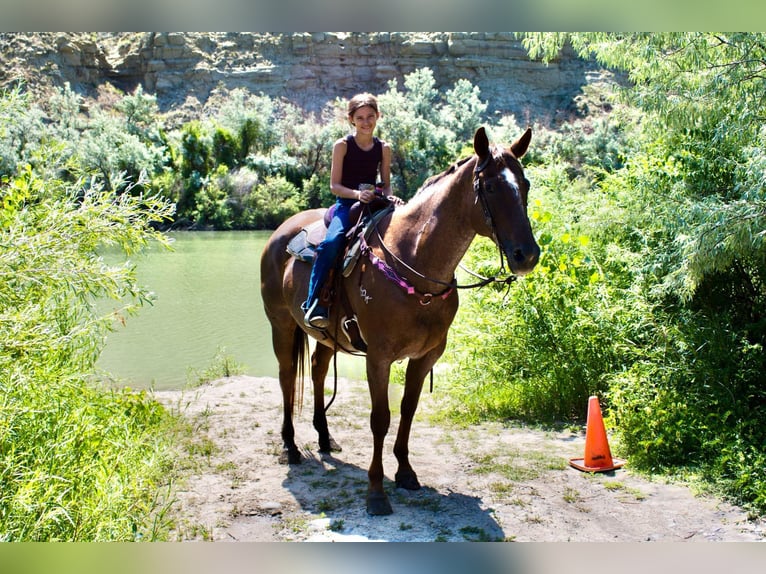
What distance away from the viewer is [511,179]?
3.92 metres

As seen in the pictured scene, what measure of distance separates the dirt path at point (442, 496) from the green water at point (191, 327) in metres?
2.09

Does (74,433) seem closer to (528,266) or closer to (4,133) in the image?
(4,133)

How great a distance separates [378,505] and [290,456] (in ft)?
4.83

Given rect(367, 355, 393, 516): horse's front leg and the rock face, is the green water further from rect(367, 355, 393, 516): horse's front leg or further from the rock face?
the rock face

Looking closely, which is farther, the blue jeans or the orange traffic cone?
the orange traffic cone

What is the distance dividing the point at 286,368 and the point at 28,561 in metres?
3.27

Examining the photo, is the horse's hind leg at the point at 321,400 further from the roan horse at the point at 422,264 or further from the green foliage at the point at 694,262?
the green foliage at the point at 694,262

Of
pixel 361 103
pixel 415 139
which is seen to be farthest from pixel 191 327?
pixel 415 139

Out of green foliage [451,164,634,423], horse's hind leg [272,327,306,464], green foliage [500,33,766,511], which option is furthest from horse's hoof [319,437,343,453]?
green foliage [500,33,766,511]

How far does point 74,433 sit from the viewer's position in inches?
166

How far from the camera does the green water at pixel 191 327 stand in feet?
34.6

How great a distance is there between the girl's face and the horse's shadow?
2800 millimetres

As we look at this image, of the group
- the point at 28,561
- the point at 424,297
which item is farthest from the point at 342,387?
the point at 28,561

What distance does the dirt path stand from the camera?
4.11m
